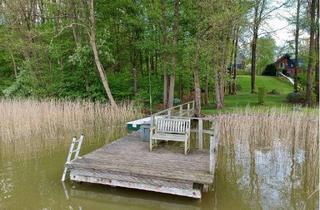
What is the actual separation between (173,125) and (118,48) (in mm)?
11737

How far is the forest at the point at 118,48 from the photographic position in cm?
1347

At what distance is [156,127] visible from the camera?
6.63 meters

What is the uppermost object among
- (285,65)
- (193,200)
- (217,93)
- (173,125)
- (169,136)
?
(285,65)

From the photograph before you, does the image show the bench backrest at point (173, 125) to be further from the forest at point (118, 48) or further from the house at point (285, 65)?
the house at point (285, 65)

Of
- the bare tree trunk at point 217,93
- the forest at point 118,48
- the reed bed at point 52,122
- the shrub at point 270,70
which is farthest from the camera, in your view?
the shrub at point 270,70

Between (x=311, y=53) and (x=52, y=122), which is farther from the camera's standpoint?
(x=311, y=53)

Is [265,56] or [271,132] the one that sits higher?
[265,56]

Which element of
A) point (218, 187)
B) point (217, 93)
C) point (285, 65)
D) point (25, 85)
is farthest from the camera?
point (285, 65)

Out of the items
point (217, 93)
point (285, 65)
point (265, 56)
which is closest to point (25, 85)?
point (217, 93)

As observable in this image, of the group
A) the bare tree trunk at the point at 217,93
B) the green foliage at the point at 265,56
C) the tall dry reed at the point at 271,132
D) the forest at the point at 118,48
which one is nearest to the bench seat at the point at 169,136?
the tall dry reed at the point at 271,132

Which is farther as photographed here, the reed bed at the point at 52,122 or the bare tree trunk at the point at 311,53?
the bare tree trunk at the point at 311,53

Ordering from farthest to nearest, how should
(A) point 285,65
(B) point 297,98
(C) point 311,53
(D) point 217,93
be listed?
(A) point 285,65, (B) point 297,98, (C) point 311,53, (D) point 217,93

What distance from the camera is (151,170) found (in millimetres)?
5223

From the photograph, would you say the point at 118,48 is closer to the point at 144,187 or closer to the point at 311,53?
the point at 311,53
